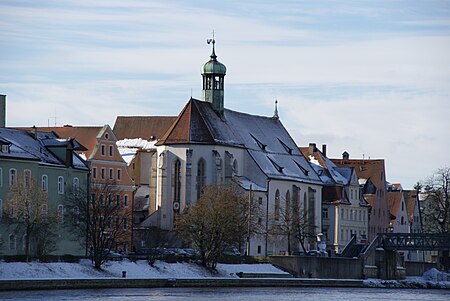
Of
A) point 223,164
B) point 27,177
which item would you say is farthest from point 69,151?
point 223,164

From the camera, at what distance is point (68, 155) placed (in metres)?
133

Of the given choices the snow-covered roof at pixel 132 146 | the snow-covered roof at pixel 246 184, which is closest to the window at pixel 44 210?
the snow-covered roof at pixel 246 184

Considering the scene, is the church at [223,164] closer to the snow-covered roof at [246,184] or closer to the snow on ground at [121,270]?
the snow-covered roof at [246,184]

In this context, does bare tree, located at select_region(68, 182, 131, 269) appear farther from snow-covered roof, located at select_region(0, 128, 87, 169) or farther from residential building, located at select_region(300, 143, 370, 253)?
residential building, located at select_region(300, 143, 370, 253)

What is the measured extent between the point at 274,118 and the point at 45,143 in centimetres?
5998

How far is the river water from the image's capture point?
10015 cm

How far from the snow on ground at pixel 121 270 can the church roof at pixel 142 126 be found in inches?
1627

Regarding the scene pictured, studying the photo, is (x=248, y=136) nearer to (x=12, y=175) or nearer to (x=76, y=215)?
(x=76, y=215)

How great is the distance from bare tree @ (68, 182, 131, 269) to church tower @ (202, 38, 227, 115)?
32.9 metres

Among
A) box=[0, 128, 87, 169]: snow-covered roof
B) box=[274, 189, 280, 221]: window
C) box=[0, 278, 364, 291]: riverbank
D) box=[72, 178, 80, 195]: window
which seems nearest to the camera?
box=[0, 278, 364, 291]: riverbank

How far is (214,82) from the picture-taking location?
555ft

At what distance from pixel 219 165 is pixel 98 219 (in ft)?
131

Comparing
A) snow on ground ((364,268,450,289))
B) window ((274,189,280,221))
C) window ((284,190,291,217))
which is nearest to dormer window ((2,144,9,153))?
snow on ground ((364,268,450,289))

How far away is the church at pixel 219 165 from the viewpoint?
527ft
